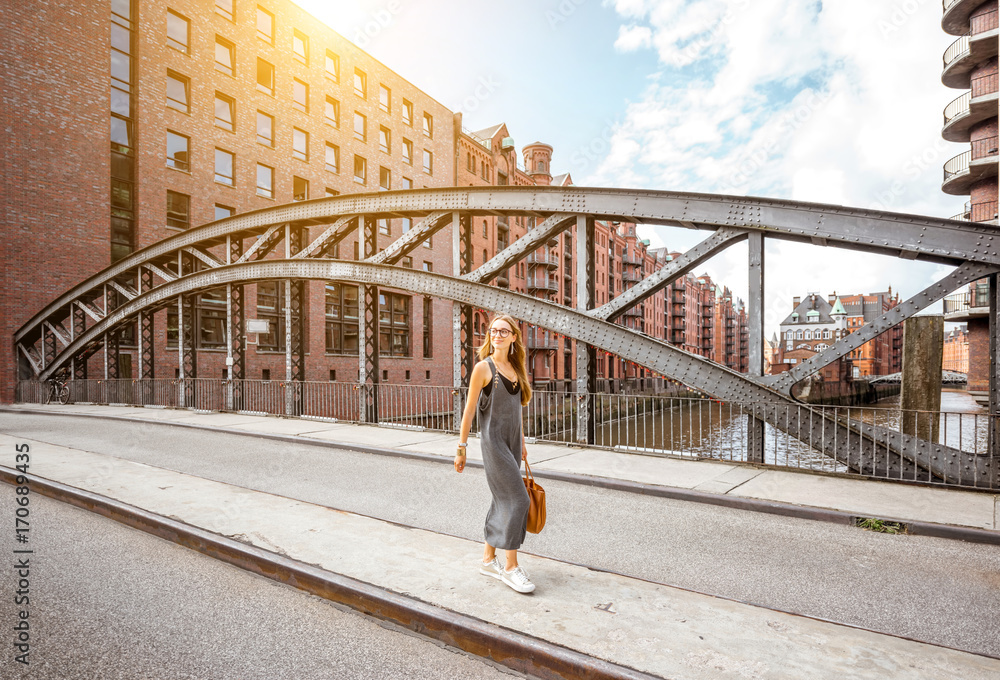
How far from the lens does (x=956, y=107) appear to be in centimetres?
3391

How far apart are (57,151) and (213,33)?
959cm

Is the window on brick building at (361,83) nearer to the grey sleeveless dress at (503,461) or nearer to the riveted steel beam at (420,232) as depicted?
the riveted steel beam at (420,232)

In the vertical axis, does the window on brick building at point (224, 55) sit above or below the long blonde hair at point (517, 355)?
above

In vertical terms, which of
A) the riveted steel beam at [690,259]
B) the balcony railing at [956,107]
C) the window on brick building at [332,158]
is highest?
the balcony railing at [956,107]

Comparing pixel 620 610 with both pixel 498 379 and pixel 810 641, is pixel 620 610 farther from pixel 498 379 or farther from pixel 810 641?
pixel 498 379

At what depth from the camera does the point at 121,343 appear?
25.2 m

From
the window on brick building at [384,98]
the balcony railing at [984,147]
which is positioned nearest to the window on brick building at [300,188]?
the window on brick building at [384,98]

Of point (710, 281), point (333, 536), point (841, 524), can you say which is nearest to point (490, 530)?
point (333, 536)

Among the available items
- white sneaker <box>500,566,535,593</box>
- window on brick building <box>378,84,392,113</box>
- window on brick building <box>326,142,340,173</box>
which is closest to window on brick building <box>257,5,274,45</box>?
window on brick building <box>326,142,340,173</box>

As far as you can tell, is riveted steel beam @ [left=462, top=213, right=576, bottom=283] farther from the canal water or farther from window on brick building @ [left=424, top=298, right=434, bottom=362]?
window on brick building @ [left=424, top=298, right=434, bottom=362]

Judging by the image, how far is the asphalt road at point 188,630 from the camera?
10.4ft

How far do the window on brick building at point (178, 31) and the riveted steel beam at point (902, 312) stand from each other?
29717 mm

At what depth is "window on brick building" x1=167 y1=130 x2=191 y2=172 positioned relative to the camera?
26141mm

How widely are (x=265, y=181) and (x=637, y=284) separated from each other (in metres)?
26.3
